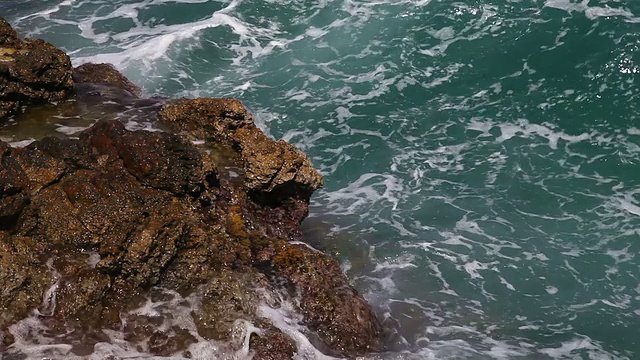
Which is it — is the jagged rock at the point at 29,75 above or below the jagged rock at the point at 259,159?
above

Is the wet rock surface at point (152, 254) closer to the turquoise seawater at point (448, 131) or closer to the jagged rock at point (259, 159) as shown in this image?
the jagged rock at point (259, 159)

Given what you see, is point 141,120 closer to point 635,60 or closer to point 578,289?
point 578,289

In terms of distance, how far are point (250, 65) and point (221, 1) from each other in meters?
6.89

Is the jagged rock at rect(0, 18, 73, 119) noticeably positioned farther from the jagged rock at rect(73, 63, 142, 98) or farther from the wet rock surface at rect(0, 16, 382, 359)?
the wet rock surface at rect(0, 16, 382, 359)

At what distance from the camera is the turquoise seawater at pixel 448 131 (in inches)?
558

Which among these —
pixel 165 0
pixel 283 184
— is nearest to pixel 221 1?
pixel 165 0

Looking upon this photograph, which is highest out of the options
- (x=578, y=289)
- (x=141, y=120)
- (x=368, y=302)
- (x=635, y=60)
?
(x=141, y=120)

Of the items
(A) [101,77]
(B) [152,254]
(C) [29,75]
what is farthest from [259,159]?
(A) [101,77]

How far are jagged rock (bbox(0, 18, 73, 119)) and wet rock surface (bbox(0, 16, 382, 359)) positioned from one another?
→ 3.86 m

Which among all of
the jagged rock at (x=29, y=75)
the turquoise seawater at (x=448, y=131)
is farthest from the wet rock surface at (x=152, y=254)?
the jagged rock at (x=29, y=75)

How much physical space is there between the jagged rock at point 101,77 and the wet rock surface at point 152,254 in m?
6.34

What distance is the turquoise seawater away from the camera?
14164mm

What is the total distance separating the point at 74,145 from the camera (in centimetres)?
1262

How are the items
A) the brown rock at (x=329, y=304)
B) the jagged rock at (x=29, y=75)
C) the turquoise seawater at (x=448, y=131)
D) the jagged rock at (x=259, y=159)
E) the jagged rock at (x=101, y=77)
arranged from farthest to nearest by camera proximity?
the jagged rock at (x=101, y=77) < the jagged rock at (x=29, y=75) < the turquoise seawater at (x=448, y=131) < the jagged rock at (x=259, y=159) < the brown rock at (x=329, y=304)
